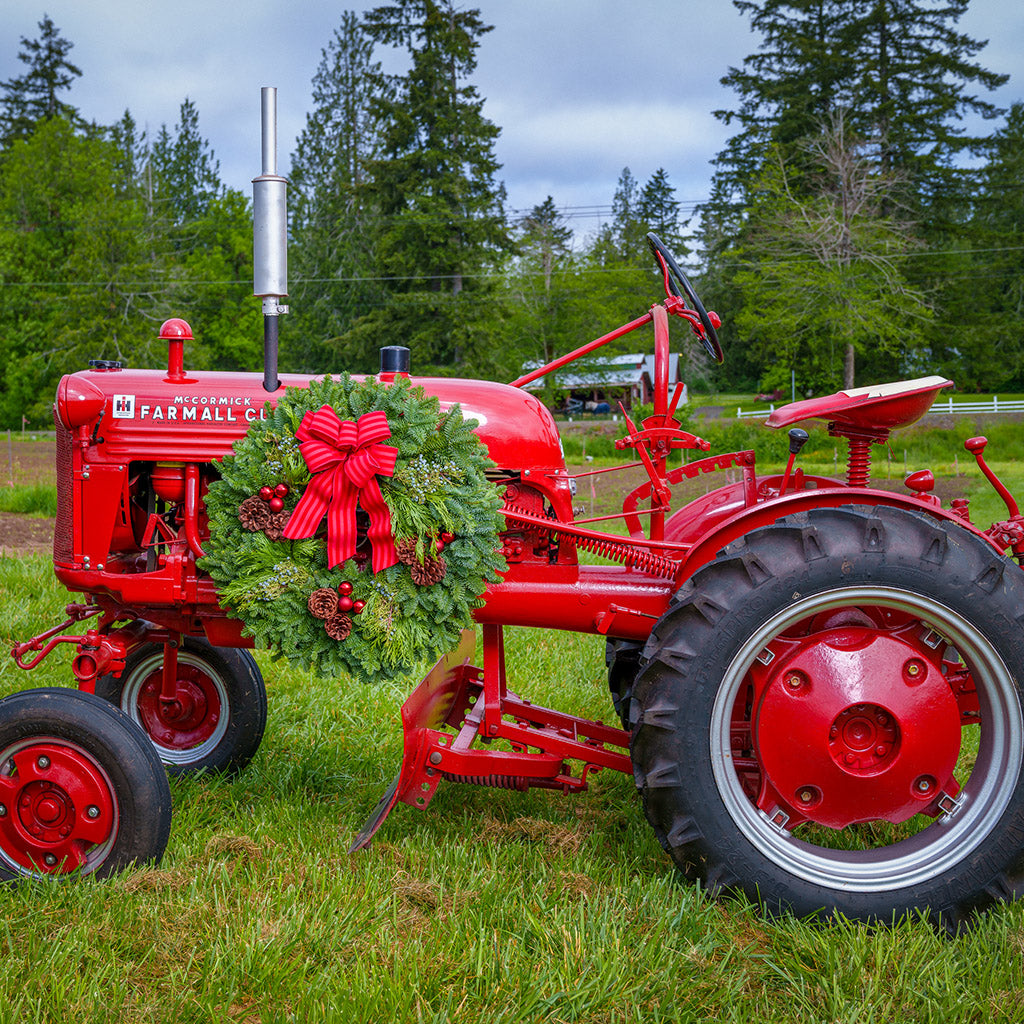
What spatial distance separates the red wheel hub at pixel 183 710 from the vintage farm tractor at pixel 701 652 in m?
0.67

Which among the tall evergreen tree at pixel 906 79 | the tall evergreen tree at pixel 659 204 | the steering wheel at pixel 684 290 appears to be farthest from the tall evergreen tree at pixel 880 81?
the steering wheel at pixel 684 290

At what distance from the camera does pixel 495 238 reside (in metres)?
26.7

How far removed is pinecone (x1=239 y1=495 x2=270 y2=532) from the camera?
2609 mm

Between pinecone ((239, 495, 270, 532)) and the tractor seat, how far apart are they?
155 centimetres

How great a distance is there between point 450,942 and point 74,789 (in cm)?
113

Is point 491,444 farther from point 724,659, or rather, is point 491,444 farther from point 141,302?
point 141,302

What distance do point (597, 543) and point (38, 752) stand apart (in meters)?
1.73

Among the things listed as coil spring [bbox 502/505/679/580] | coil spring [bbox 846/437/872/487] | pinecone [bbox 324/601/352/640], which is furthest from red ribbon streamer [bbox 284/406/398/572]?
coil spring [bbox 846/437/872/487]

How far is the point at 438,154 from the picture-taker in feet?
88.6

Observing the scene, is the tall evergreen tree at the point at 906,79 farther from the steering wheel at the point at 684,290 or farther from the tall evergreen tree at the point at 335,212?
the steering wheel at the point at 684,290

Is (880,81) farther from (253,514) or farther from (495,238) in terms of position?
(253,514)

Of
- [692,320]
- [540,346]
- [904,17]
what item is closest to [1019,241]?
[904,17]

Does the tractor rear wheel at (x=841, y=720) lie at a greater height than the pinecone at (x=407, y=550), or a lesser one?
lesser

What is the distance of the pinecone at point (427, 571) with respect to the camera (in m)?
2.61
